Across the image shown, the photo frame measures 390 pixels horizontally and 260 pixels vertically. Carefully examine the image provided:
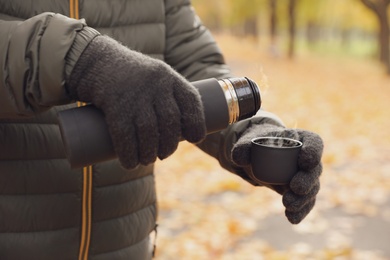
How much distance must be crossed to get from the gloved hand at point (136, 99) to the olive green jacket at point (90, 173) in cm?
20

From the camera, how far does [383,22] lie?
15445 millimetres

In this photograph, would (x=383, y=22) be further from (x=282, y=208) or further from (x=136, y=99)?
(x=136, y=99)

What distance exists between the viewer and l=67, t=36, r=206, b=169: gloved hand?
1201 mm

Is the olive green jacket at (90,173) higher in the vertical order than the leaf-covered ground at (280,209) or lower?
higher

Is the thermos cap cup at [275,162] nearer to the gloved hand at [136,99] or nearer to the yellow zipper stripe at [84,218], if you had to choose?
the gloved hand at [136,99]

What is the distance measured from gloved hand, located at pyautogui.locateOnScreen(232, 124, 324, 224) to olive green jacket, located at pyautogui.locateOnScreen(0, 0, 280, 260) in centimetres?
14

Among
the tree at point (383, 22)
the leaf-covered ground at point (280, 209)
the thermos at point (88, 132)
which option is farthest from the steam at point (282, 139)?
the tree at point (383, 22)

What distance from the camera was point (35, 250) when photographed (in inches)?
72.9

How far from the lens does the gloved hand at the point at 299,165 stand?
5.40 ft

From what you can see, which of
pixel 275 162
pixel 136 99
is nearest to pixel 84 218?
pixel 275 162

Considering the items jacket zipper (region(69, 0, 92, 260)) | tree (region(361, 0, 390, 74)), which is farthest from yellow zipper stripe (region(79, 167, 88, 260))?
tree (region(361, 0, 390, 74))

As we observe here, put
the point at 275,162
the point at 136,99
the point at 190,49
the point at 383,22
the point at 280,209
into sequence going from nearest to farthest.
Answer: the point at 136,99 → the point at 275,162 → the point at 190,49 → the point at 280,209 → the point at 383,22

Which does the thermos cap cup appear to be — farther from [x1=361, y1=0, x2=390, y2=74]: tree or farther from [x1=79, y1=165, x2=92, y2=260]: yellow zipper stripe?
[x1=361, y1=0, x2=390, y2=74]: tree

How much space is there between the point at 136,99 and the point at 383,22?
51.2 ft
